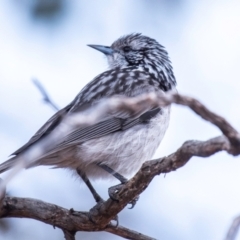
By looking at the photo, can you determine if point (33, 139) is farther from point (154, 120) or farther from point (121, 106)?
point (121, 106)

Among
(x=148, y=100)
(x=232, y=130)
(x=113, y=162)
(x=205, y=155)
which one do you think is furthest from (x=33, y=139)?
(x=148, y=100)

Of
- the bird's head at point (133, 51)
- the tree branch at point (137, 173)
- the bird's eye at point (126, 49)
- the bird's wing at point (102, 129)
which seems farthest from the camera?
the bird's eye at point (126, 49)

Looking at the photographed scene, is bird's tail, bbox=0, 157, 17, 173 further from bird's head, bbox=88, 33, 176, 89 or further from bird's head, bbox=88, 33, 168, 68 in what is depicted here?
bird's head, bbox=88, 33, 168, 68

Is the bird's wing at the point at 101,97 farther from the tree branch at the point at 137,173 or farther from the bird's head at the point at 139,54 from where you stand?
the tree branch at the point at 137,173

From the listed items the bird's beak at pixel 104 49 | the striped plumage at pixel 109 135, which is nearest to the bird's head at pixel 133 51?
the bird's beak at pixel 104 49

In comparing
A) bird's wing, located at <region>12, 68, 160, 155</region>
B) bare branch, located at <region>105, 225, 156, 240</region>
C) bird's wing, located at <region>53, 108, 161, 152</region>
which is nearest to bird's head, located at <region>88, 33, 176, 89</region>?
bird's wing, located at <region>12, 68, 160, 155</region>

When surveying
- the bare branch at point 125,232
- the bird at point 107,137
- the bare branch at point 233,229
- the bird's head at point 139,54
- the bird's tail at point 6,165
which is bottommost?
the bare branch at point 233,229

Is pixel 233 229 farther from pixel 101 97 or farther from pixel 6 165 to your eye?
pixel 101 97
